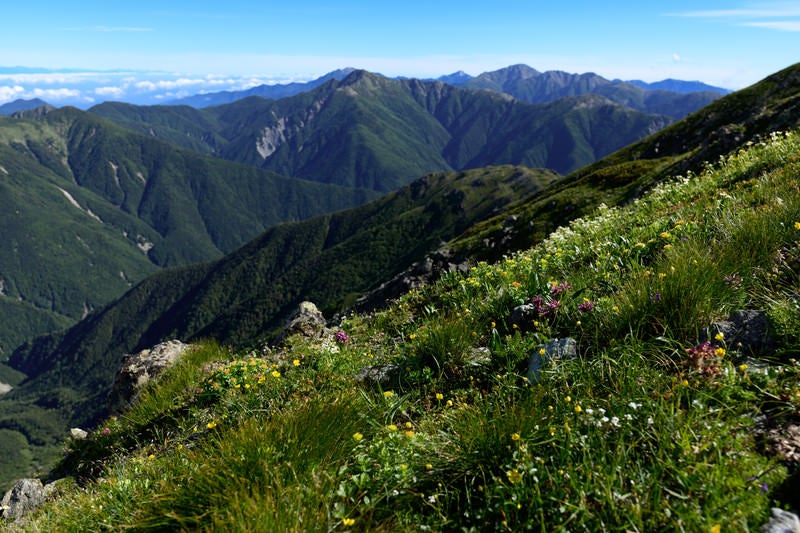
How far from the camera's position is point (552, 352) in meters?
5.88

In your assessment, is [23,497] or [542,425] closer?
[542,425]

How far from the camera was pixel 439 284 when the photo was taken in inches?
460

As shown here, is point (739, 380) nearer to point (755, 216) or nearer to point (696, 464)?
point (696, 464)

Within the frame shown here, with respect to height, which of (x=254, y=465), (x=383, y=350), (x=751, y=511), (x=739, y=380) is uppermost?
(x=739, y=380)

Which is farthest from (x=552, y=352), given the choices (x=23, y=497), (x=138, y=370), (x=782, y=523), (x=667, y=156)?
(x=667, y=156)

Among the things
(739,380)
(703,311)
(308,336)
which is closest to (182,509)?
(739,380)

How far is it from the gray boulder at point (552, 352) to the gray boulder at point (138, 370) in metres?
12.6

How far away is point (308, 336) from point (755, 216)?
10074 mm

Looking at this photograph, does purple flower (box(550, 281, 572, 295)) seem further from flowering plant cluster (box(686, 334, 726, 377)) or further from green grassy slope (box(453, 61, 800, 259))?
green grassy slope (box(453, 61, 800, 259))

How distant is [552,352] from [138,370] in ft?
50.2

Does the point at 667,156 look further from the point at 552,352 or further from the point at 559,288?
the point at 552,352

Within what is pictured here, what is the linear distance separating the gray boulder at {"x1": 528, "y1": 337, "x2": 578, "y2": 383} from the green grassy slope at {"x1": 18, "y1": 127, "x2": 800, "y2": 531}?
0.54 ft

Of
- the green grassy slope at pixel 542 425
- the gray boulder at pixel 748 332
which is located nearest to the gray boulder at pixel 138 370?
the green grassy slope at pixel 542 425

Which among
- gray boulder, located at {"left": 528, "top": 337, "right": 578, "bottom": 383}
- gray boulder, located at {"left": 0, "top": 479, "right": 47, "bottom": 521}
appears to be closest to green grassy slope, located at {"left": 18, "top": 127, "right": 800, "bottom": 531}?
gray boulder, located at {"left": 528, "top": 337, "right": 578, "bottom": 383}
